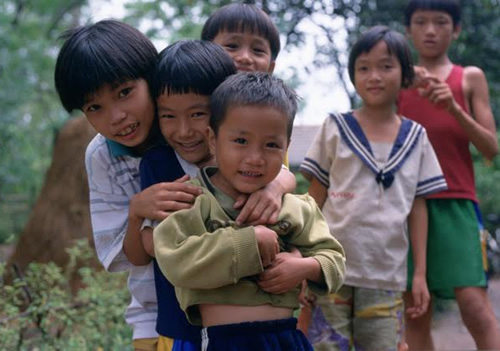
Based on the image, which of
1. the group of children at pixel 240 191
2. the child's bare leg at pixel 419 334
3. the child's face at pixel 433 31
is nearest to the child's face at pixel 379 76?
the group of children at pixel 240 191

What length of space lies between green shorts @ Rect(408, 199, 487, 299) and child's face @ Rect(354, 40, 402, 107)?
0.65 meters

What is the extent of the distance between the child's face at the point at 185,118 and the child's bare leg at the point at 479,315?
77.3 inches

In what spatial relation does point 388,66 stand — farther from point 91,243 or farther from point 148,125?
point 91,243

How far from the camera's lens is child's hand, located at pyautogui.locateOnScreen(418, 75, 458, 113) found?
3484 millimetres

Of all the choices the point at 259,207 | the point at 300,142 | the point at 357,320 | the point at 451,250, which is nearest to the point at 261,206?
the point at 259,207

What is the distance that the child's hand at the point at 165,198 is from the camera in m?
2.05

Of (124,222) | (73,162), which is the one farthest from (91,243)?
(124,222)

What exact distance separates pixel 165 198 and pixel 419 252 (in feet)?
5.44

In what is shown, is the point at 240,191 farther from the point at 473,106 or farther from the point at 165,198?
the point at 473,106

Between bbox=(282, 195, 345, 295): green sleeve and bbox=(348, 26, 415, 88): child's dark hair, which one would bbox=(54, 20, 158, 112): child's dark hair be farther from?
bbox=(348, 26, 415, 88): child's dark hair

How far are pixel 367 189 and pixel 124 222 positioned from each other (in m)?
1.22

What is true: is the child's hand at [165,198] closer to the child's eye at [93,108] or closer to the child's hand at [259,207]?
the child's hand at [259,207]

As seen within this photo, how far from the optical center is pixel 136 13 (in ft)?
37.6

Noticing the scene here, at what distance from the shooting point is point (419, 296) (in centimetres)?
337
